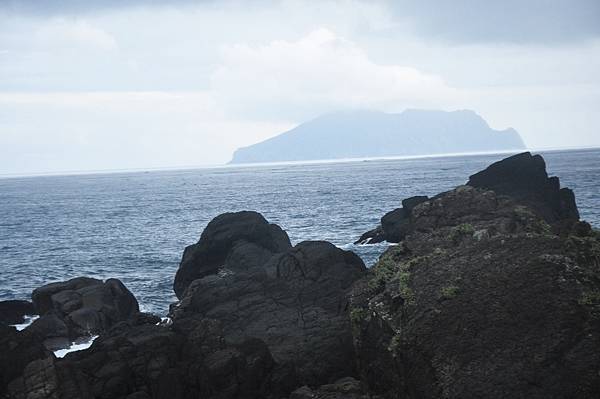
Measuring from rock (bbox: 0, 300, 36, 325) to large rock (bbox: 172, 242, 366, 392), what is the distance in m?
13.2

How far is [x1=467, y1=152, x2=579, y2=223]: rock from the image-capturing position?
5450cm

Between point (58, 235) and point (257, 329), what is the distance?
2511 inches

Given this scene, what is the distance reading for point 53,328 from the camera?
3038 cm

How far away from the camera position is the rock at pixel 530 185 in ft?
179

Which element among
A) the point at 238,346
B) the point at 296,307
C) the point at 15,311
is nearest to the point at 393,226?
Result: the point at 15,311

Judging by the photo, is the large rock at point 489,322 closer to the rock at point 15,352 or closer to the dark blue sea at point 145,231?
the rock at point 15,352

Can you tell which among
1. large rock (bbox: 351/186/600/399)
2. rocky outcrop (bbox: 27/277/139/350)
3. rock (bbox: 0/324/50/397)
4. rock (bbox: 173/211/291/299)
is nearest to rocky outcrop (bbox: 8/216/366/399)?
rock (bbox: 0/324/50/397)

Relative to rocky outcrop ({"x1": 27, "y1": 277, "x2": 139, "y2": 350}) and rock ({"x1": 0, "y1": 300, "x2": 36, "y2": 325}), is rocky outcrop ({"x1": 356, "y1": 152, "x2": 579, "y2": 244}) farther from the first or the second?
rock ({"x1": 0, "y1": 300, "x2": 36, "y2": 325})

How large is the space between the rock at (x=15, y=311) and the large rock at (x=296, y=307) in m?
13.2

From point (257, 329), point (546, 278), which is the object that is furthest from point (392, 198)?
point (546, 278)

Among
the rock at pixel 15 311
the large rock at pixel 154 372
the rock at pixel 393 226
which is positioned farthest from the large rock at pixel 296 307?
the rock at pixel 393 226

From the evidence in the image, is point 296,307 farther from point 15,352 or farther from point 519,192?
point 519,192

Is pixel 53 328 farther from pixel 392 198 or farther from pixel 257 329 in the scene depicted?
pixel 392 198

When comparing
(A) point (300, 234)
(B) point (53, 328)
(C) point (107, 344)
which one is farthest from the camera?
(A) point (300, 234)
